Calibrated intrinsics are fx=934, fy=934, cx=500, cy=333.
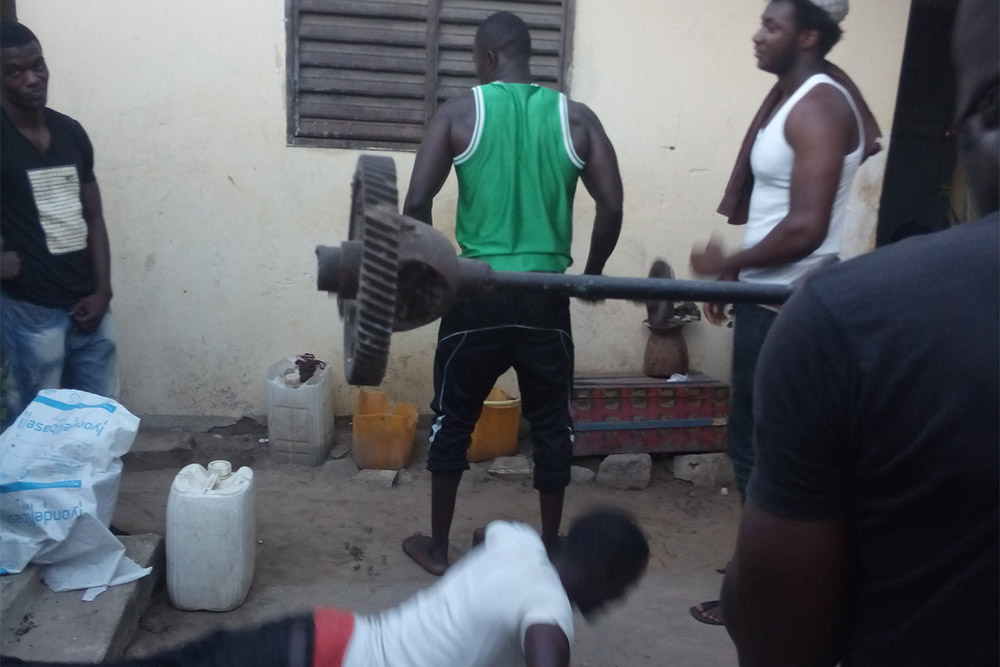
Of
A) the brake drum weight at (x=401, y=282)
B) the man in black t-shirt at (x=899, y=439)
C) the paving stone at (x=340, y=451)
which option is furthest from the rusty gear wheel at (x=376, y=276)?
the paving stone at (x=340, y=451)

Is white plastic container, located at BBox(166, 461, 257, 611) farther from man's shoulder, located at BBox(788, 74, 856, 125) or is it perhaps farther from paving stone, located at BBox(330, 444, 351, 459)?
man's shoulder, located at BBox(788, 74, 856, 125)

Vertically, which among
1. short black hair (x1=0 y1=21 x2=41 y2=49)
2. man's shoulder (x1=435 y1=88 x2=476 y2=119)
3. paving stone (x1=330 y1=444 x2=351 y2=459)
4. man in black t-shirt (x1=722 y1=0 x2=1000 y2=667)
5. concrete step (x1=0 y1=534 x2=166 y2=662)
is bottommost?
paving stone (x1=330 y1=444 x2=351 y2=459)

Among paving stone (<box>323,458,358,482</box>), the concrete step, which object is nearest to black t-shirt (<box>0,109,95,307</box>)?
the concrete step

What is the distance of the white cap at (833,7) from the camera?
256 centimetres

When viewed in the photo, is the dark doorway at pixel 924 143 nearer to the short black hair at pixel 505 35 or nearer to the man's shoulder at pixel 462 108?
the short black hair at pixel 505 35

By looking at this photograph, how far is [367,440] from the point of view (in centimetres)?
442

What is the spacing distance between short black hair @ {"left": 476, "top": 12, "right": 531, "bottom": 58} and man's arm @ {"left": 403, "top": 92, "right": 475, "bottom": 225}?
0.74ft

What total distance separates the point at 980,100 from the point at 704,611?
2550 mm

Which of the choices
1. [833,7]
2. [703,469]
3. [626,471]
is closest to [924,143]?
[703,469]

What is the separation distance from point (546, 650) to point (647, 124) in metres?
3.29

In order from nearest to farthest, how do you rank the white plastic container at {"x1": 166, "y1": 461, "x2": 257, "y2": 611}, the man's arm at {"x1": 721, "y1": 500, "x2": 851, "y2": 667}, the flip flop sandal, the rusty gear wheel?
the man's arm at {"x1": 721, "y1": 500, "x2": 851, "y2": 667} < the rusty gear wheel < the white plastic container at {"x1": 166, "y1": 461, "x2": 257, "y2": 611} < the flip flop sandal

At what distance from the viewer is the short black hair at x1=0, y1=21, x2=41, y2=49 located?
10.4 feet

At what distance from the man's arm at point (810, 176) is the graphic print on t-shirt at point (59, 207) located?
2.22 meters

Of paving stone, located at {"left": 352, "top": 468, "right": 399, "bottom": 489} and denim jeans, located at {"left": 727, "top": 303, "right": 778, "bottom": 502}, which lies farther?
paving stone, located at {"left": 352, "top": 468, "right": 399, "bottom": 489}
